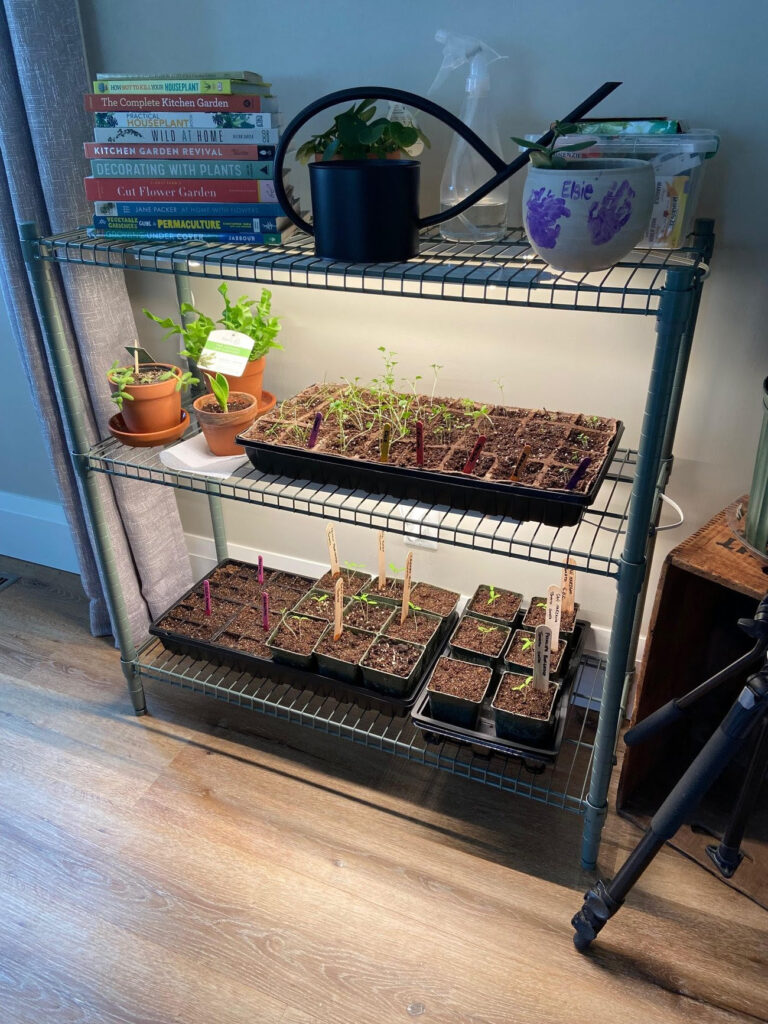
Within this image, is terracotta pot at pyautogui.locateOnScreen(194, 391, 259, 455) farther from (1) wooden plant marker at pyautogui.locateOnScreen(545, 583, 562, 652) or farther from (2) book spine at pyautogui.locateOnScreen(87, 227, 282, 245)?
(1) wooden plant marker at pyautogui.locateOnScreen(545, 583, 562, 652)

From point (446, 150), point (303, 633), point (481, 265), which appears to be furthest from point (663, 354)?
point (303, 633)

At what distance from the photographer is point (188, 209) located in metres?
1.31

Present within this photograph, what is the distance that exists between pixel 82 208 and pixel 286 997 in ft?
5.03

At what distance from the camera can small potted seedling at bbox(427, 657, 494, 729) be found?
1.48 m

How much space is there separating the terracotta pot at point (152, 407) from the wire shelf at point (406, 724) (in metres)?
0.59

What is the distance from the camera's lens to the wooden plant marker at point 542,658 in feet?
4.47

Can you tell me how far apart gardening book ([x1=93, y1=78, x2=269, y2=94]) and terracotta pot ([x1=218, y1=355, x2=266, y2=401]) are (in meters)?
0.49

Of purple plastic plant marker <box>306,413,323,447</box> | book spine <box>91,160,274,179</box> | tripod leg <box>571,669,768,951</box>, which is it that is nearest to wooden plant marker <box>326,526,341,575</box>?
purple plastic plant marker <box>306,413,323,447</box>

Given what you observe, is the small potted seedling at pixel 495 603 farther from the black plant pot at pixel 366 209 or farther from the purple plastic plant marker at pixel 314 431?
the black plant pot at pixel 366 209

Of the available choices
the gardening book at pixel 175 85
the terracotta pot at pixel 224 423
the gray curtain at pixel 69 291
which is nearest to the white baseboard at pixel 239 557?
the gray curtain at pixel 69 291

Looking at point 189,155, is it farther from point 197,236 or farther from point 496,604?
point 496,604

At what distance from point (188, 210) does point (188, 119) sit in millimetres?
139

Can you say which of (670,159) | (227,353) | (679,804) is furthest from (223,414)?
(679,804)

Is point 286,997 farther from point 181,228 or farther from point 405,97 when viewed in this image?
point 405,97
